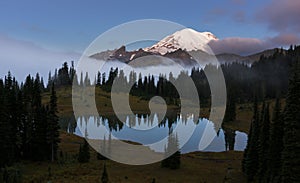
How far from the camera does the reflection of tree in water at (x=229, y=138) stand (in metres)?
86.8

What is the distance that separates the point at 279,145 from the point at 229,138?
67.2 meters

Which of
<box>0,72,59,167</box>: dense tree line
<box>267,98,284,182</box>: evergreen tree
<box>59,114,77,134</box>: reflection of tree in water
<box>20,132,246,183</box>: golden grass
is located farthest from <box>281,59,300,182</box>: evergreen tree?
<box>59,114,77,134</box>: reflection of tree in water

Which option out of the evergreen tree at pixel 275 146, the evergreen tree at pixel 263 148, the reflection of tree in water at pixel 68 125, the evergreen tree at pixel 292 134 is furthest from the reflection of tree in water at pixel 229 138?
the reflection of tree in water at pixel 68 125

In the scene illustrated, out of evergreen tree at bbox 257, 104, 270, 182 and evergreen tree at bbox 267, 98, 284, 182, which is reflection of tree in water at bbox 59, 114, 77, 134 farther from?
evergreen tree at bbox 267, 98, 284, 182

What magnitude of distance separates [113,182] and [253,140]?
24.4 meters

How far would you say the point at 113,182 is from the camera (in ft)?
137

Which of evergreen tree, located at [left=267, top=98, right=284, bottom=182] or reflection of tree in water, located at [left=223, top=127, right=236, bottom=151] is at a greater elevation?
evergreen tree, located at [left=267, top=98, right=284, bottom=182]

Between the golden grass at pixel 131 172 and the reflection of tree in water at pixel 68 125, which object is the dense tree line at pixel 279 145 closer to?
the golden grass at pixel 131 172

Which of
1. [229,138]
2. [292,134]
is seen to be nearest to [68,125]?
[229,138]

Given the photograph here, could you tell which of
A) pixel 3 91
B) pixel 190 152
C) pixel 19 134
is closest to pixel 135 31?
pixel 3 91

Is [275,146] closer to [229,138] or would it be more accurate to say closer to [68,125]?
[229,138]

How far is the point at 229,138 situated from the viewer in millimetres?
102750

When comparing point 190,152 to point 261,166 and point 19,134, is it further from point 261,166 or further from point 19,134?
point 19,134

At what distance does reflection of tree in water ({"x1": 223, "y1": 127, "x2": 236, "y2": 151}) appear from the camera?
86781 mm
